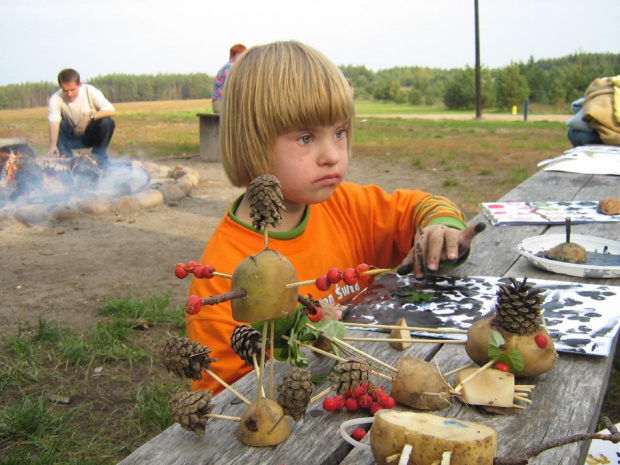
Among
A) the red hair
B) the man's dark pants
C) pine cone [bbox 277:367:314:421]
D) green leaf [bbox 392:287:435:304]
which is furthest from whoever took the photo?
the red hair

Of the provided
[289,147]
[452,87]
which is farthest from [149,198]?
[452,87]

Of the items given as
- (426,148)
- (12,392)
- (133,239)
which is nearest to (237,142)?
(12,392)

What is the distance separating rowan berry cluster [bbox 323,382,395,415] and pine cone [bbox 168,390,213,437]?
0.21 metres

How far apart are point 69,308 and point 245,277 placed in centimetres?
346

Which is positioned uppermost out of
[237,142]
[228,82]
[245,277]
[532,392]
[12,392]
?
[228,82]

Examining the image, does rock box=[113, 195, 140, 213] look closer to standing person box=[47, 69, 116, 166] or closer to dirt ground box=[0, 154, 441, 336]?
dirt ground box=[0, 154, 441, 336]

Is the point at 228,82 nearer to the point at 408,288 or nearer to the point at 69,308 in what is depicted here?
the point at 408,288

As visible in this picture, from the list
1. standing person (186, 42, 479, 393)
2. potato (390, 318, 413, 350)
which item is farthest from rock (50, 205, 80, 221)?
potato (390, 318, 413, 350)

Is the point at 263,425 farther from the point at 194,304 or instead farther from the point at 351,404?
the point at 194,304

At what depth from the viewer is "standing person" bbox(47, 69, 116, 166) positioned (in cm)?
852

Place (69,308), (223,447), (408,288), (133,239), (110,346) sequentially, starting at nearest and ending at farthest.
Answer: (223,447) → (408,288) → (110,346) → (69,308) → (133,239)

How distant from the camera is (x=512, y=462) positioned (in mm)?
812

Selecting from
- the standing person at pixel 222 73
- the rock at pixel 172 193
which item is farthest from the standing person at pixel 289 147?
the standing person at pixel 222 73

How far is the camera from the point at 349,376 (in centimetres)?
93
